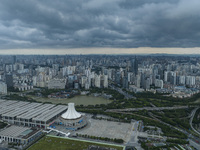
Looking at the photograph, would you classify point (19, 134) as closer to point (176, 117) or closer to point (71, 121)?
point (71, 121)

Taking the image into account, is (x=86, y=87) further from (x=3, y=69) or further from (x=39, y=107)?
(x=3, y=69)

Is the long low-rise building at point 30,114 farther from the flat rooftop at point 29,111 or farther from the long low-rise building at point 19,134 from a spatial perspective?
the long low-rise building at point 19,134

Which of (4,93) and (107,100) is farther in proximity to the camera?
(4,93)

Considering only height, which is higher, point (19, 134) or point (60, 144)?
point (19, 134)

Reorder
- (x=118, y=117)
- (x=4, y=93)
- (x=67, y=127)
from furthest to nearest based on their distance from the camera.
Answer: (x=4, y=93), (x=118, y=117), (x=67, y=127)

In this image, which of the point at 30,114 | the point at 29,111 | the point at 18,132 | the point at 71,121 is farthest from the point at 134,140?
the point at 29,111

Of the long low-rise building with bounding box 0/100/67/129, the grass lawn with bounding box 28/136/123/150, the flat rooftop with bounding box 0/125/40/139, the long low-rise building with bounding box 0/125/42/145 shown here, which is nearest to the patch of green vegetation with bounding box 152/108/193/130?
the grass lawn with bounding box 28/136/123/150

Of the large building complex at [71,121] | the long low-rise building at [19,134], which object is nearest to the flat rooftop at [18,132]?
the long low-rise building at [19,134]

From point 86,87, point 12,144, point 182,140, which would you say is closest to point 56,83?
point 86,87
